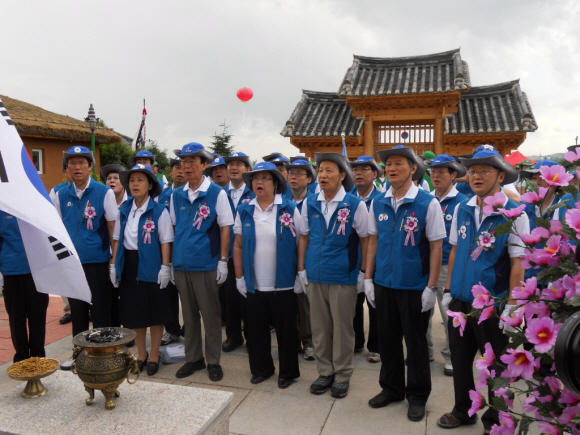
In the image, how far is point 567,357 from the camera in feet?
3.92

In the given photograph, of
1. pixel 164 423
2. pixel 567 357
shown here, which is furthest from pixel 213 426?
pixel 567 357

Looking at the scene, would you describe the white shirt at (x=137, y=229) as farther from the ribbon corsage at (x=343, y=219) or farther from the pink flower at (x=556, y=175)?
the pink flower at (x=556, y=175)

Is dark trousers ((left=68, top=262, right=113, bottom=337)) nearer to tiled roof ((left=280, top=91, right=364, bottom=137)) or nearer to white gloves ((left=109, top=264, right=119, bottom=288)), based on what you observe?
white gloves ((left=109, top=264, right=119, bottom=288))

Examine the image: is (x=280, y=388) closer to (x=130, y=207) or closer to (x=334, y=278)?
(x=334, y=278)

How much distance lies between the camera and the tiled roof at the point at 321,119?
42.8ft

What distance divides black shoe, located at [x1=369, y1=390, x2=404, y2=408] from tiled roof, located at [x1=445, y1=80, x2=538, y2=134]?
937cm

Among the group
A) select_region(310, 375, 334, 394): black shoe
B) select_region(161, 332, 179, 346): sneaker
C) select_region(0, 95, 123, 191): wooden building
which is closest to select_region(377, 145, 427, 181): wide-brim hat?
select_region(310, 375, 334, 394): black shoe

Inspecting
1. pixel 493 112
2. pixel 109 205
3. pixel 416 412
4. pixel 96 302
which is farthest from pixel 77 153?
pixel 493 112

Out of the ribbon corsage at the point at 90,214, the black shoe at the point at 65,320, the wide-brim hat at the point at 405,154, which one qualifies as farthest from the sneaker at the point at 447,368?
the black shoe at the point at 65,320

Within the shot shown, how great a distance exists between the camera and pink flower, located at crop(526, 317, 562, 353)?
143 centimetres

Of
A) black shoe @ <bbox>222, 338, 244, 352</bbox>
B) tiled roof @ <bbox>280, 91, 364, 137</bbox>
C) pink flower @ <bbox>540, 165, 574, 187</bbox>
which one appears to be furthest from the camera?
tiled roof @ <bbox>280, 91, 364, 137</bbox>

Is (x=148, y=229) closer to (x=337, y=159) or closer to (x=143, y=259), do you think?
(x=143, y=259)

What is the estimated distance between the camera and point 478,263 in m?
3.14

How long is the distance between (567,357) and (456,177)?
4.33 metres
